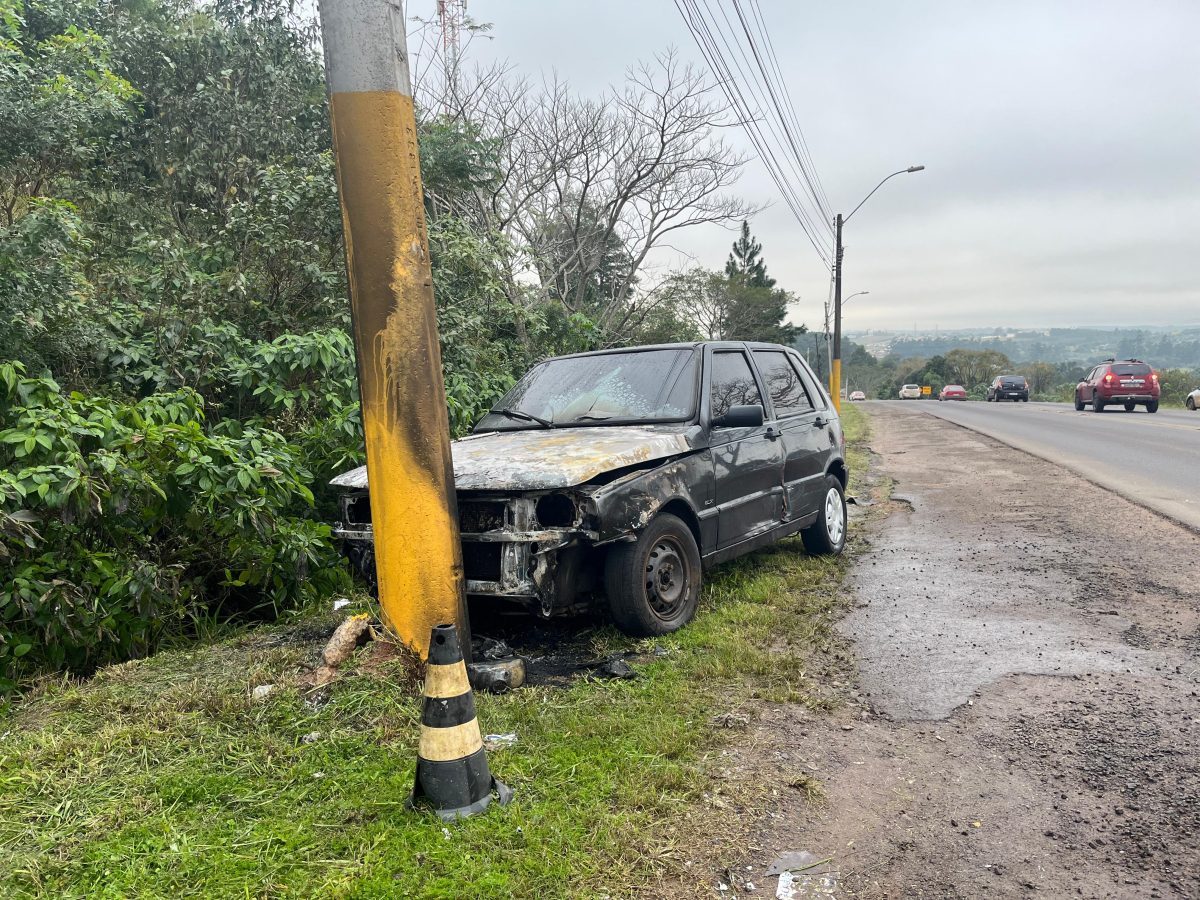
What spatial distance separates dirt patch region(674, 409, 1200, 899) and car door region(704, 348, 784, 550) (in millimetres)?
880

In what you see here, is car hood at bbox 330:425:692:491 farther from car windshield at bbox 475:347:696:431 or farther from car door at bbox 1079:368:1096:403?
car door at bbox 1079:368:1096:403

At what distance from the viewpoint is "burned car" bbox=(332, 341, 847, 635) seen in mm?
4121

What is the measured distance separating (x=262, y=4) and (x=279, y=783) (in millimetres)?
14587

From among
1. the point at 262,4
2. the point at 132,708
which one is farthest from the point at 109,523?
the point at 262,4

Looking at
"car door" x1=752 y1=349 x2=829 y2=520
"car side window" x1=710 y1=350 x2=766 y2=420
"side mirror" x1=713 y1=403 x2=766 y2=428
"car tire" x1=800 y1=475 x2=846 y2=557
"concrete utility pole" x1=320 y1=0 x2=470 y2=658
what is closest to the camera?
"concrete utility pole" x1=320 y1=0 x2=470 y2=658

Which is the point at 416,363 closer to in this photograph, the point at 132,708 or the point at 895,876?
the point at 132,708

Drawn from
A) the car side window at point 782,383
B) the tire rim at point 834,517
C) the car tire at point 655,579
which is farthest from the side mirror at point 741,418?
the tire rim at point 834,517

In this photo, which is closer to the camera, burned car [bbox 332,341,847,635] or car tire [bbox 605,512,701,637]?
burned car [bbox 332,341,847,635]

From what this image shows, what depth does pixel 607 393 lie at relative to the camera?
18.1 feet

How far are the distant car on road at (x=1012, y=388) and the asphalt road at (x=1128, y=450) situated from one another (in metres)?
21.4

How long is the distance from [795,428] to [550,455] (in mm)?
2659

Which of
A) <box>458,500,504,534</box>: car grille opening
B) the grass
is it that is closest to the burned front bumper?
<box>458,500,504,534</box>: car grille opening

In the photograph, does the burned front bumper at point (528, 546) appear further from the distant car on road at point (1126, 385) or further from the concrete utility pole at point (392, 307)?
the distant car on road at point (1126, 385)

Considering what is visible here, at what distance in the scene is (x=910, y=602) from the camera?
215 inches
